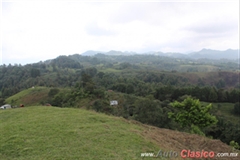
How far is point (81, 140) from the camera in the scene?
316 inches

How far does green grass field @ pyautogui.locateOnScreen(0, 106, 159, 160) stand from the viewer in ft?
22.9

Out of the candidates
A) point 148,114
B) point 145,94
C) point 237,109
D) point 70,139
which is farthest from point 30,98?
point 237,109

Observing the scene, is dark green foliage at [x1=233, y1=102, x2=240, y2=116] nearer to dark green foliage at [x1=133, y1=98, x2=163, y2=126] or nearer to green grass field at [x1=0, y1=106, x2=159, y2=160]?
dark green foliage at [x1=133, y1=98, x2=163, y2=126]

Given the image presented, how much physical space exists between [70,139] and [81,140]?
0.53 meters

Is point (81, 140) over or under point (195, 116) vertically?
over

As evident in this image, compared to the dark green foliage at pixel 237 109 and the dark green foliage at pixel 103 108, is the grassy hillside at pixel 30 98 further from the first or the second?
the dark green foliage at pixel 237 109

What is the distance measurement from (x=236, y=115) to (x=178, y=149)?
4789 centimetres

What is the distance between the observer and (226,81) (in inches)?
4365

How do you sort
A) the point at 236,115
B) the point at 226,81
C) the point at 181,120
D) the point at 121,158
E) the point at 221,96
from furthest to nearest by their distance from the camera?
the point at 226,81, the point at 221,96, the point at 236,115, the point at 181,120, the point at 121,158

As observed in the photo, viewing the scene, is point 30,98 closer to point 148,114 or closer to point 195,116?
point 148,114

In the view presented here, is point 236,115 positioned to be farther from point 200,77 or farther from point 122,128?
point 200,77

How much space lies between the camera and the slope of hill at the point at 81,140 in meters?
7.02

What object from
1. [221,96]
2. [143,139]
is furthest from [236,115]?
[143,139]

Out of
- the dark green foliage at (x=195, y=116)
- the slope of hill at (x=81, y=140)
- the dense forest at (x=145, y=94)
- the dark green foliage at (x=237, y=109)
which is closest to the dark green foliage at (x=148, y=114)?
the dense forest at (x=145, y=94)
